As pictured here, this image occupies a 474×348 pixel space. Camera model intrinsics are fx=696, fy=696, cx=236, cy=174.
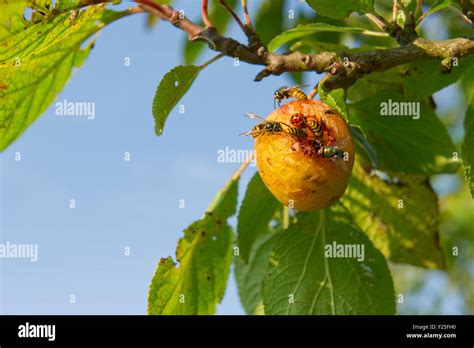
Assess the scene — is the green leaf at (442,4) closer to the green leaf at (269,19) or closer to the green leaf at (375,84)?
the green leaf at (375,84)

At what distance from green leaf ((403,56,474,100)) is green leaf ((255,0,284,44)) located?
4.72 feet

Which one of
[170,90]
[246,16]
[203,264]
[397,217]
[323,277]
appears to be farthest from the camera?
[397,217]

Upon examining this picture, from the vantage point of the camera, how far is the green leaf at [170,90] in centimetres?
168

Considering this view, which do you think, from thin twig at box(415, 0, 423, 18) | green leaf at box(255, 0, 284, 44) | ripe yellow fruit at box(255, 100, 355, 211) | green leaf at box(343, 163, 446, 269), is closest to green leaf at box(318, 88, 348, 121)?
ripe yellow fruit at box(255, 100, 355, 211)

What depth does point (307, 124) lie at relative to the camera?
1535 millimetres

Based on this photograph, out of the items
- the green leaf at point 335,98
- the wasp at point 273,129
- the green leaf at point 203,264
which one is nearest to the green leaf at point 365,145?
the green leaf at point 335,98

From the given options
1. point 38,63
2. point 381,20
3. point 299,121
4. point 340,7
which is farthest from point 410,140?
point 38,63

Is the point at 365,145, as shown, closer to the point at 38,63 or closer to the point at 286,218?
the point at 286,218

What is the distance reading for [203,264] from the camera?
220cm

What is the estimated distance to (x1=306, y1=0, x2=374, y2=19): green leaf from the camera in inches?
70.6

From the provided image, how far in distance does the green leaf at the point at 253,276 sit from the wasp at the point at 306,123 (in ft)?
3.23

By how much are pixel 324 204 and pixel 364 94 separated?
837 mm

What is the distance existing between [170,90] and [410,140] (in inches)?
35.8
